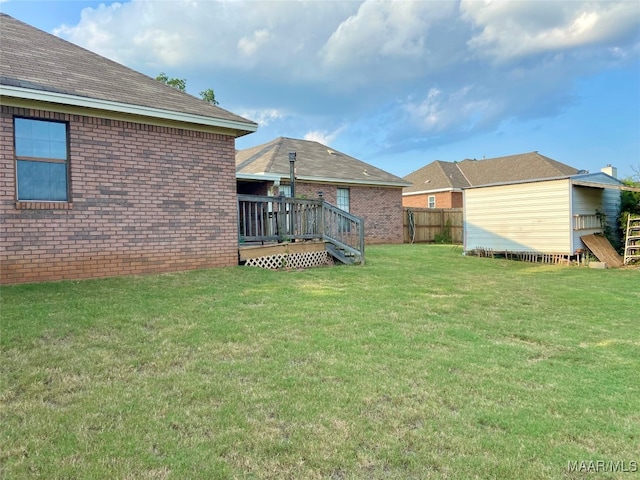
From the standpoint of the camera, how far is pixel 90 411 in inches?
112

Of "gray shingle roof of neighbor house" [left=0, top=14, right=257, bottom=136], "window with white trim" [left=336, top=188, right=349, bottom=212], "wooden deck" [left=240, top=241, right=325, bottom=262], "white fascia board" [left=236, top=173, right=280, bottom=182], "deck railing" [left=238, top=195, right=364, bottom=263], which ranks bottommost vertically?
"wooden deck" [left=240, top=241, right=325, bottom=262]

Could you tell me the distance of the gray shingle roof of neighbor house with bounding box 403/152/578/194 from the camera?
27391 mm

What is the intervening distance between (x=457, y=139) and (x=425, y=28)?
27706 mm

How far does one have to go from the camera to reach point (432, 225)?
23281mm

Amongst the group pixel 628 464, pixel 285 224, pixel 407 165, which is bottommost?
pixel 628 464

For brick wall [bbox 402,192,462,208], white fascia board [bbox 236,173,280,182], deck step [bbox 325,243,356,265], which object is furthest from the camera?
brick wall [bbox 402,192,462,208]

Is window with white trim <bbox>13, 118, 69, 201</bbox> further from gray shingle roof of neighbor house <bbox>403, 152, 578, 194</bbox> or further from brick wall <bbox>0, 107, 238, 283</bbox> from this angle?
gray shingle roof of neighbor house <bbox>403, 152, 578, 194</bbox>

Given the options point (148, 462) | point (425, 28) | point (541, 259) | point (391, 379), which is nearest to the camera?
point (148, 462)

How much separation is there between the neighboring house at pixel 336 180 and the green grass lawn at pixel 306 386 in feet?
37.9

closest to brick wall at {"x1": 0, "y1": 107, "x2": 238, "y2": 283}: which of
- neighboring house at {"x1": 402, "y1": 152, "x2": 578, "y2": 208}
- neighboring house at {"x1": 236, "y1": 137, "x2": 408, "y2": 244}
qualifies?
neighboring house at {"x1": 236, "y1": 137, "x2": 408, "y2": 244}

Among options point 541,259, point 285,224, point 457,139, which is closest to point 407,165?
point 457,139

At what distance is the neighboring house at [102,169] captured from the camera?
22.2ft

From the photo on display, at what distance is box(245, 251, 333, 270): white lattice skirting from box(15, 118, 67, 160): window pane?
4.36m

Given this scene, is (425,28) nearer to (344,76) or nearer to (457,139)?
(344,76)
